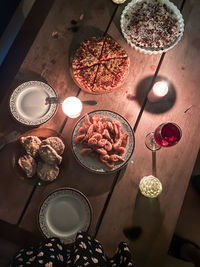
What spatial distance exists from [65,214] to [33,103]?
0.74 m

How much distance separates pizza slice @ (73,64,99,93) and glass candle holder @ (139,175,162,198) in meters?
0.68

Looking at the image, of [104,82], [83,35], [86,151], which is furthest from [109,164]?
[83,35]

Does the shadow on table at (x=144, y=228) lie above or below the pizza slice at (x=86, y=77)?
below

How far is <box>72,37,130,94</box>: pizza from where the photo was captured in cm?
167

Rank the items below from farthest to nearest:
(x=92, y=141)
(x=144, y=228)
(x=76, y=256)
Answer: (x=144, y=228) < (x=92, y=141) < (x=76, y=256)

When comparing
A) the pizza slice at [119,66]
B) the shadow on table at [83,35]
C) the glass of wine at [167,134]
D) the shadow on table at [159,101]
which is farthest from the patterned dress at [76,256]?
the shadow on table at [83,35]

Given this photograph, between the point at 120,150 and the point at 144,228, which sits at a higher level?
the point at 120,150

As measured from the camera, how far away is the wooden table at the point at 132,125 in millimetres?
1605

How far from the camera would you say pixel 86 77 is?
5.48 ft

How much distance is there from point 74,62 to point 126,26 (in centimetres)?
45

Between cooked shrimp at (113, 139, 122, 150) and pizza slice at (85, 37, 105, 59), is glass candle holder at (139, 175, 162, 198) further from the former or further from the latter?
pizza slice at (85, 37, 105, 59)

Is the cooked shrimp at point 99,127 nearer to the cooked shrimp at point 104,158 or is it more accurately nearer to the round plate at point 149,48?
the cooked shrimp at point 104,158

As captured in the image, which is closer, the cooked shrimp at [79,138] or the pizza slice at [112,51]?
the cooked shrimp at [79,138]

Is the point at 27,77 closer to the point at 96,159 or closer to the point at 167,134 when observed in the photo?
the point at 96,159
